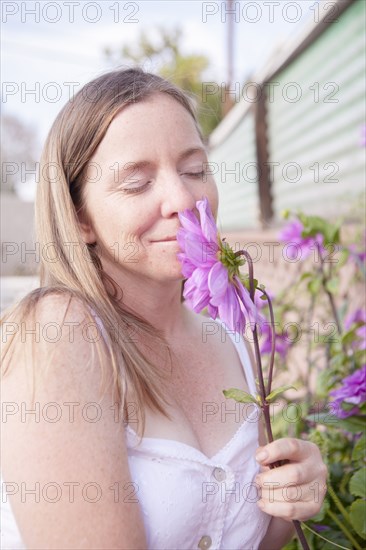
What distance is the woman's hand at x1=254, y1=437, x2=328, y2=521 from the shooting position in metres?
1.06

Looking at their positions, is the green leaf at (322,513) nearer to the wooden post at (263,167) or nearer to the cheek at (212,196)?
the cheek at (212,196)

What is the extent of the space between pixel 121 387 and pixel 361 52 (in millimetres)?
2100

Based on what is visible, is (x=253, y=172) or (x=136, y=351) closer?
(x=136, y=351)

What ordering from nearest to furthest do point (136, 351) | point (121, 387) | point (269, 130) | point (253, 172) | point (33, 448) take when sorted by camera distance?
1. point (33, 448)
2. point (121, 387)
3. point (136, 351)
4. point (269, 130)
5. point (253, 172)

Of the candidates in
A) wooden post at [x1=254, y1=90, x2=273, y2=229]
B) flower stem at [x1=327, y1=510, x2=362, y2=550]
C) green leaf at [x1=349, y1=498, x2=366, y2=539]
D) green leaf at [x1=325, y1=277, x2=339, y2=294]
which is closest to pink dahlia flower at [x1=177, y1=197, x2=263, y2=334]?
green leaf at [x1=349, y1=498, x2=366, y2=539]

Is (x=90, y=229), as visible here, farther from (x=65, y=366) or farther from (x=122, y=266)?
(x=65, y=366)

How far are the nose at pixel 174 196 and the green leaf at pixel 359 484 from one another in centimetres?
61

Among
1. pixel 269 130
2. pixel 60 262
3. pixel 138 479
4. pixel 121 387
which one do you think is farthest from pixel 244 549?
pixel 269 130

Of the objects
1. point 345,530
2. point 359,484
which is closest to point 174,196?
point 359,484

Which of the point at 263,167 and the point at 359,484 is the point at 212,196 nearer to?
the point at 359,484

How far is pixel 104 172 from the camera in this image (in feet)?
4.26

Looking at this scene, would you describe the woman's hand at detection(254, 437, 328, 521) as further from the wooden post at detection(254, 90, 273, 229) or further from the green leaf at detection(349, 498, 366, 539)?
the wooden post at detection(254, 90, 273, 229)

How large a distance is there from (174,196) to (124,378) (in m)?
0.32

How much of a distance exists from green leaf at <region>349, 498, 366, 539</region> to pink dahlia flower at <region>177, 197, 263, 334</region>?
580 mm
